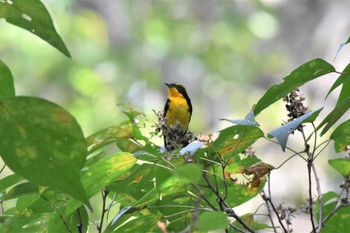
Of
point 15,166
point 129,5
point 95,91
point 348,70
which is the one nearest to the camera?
point 15,166

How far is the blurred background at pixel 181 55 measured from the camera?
25.7ft

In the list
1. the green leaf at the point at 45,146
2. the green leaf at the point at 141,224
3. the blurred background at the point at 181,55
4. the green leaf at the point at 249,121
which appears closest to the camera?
the green leaf at the point at 45,146

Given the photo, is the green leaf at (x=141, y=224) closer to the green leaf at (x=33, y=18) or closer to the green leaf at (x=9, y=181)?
the green leaf at (x=9, y=181)

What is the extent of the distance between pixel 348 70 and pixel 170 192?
10.4 inches

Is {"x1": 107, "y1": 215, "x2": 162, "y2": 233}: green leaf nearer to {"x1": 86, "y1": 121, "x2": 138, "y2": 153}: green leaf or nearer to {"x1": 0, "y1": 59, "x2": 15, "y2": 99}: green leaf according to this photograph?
{"x1": 86, "y1": 121, "x2": 138, "y2": 153}: green leaf

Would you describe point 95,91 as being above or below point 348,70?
below

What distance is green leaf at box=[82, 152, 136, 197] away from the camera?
0.77 metres

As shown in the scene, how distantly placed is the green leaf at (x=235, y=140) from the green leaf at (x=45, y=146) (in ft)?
1.05

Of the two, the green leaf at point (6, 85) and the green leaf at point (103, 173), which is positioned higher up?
the green leaf at point (6, 85)

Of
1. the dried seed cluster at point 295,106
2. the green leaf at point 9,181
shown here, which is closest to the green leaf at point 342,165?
the dried seed cluster at point 295,106

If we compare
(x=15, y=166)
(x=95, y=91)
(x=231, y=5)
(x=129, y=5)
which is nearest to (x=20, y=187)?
(x=15, y=166)

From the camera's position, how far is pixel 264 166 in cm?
89

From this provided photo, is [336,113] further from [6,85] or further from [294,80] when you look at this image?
[6,85]

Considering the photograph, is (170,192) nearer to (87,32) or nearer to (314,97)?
(314,97)
